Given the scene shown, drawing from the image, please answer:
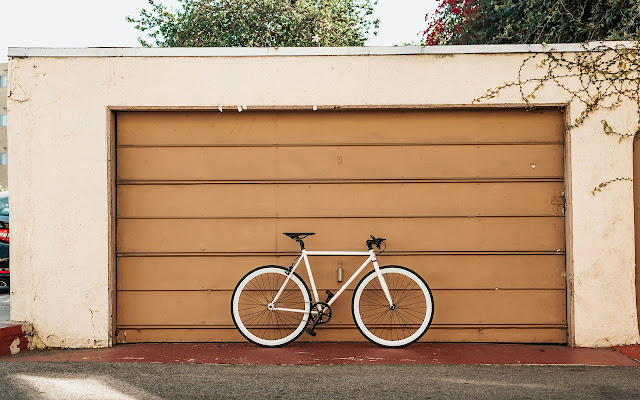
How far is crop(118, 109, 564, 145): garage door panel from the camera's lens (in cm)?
631

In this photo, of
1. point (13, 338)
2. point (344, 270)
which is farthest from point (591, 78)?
point (13, 338)

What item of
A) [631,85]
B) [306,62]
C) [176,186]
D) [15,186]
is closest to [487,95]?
[631,85]

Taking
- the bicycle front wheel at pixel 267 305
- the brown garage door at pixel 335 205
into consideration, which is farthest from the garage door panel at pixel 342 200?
the bicycle front wheel at pixel 267 305

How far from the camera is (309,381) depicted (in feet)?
15.8

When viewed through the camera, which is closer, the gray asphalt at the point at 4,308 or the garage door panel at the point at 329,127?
the garage door panel at the point at 329,127

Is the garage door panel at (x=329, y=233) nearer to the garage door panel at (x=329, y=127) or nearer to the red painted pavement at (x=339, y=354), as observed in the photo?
the garage door panel at (x=329, y=127)

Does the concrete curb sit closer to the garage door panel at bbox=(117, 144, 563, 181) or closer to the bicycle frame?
the garage door panel at bbox=(117, 144, 563, 181)

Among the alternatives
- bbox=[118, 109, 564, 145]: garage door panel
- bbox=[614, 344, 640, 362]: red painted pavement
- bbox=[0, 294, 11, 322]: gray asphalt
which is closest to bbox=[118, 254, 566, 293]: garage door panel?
bbox=[614, 344, 640, 362]: red painted pavement

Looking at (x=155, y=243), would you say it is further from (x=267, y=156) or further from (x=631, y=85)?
(x=631, y=85)

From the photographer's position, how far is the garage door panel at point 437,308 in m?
6.26

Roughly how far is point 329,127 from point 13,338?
3.35 meters

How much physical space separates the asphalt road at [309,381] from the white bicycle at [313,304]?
2.56 feet

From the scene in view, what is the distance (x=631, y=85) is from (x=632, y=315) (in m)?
2.06

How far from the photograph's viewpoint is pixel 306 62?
243 inches
